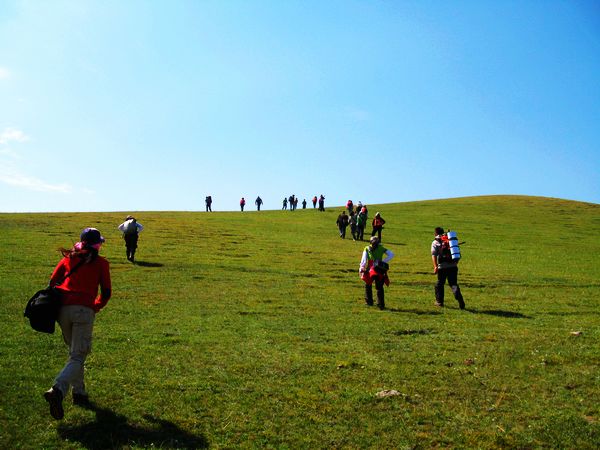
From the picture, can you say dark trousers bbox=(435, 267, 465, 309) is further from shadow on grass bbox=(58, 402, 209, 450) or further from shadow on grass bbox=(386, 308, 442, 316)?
shadow on grass bbox=(58, 402, 209, 450)

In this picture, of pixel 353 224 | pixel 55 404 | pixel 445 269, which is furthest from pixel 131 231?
pixel 353 224

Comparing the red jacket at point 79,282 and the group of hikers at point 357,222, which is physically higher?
the group of hikers at point 357,222

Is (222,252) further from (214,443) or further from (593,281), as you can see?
(214,443)

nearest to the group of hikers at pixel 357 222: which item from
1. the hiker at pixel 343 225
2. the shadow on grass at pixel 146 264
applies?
the hiker at pixel 343 225

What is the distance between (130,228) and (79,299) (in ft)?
63.8

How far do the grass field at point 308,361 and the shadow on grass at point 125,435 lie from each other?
0.03 meters

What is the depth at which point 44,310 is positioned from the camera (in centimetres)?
754

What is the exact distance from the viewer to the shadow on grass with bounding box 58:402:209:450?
7.01m

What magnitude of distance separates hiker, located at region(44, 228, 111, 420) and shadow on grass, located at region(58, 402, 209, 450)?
72cm

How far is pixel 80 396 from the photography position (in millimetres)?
8094

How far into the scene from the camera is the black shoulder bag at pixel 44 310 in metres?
7.53

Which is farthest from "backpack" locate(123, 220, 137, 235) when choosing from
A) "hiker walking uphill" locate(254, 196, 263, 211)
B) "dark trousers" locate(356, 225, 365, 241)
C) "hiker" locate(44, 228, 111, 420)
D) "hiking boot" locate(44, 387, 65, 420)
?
"hiker walking uphill" locate(254, 196, 263, 211)

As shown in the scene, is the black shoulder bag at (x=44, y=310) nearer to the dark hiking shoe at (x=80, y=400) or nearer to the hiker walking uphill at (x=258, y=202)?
the dark hiking shoe at (x=80, y=400)

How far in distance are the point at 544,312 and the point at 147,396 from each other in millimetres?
14171
